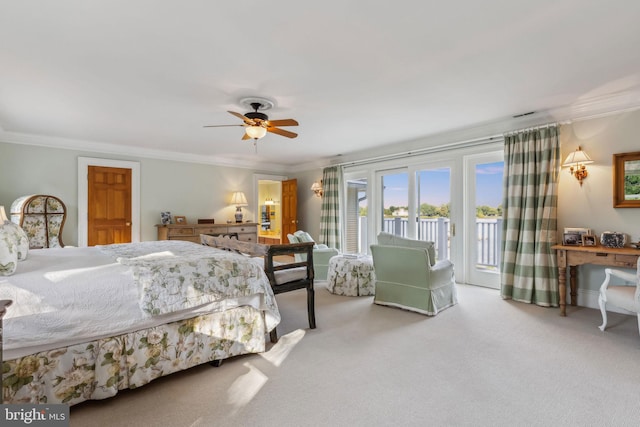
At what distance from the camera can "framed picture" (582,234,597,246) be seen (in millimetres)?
3434

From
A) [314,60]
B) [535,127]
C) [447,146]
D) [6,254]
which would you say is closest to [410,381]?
[314,60]

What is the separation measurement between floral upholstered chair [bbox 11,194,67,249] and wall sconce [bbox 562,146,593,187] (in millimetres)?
6988

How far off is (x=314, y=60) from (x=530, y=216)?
10.7ft

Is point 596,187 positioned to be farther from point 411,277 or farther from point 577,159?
point 411,277

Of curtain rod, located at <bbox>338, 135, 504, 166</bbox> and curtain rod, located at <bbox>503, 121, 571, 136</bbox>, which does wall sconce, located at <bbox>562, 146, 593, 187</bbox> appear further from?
curtain rod, located at <bbox>338, 135, 504, 166</bbox>

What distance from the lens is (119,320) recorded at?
6.22 feet

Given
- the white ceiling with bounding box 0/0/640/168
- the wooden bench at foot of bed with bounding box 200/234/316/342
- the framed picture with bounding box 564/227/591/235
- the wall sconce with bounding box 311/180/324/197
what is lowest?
the wooden bench at foot of bed with bounding box 200/234/316/342

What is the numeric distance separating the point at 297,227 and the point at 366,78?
207 inches

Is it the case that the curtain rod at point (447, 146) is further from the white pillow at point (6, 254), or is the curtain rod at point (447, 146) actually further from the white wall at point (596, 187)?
the white pillow at point (6, 254)

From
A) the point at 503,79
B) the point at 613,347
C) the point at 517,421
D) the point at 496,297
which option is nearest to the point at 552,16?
the point at 503,79

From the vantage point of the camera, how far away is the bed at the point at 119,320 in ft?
5.46

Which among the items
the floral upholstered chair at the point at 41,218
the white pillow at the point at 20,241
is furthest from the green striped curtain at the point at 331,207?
the white pillow at the point at 20,241

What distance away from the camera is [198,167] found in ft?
21.3

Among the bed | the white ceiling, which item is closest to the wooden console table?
the white ceiling
